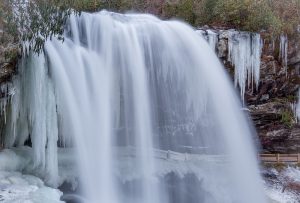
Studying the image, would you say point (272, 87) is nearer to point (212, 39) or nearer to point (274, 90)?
point (274, 90)

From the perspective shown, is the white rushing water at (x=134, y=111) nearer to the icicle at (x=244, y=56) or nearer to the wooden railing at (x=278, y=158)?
the icicle at (x=244, y=56)

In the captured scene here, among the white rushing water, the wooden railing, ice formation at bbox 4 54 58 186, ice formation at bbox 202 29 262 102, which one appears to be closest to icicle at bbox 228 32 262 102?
ice formation at bbox 202 29 262 102

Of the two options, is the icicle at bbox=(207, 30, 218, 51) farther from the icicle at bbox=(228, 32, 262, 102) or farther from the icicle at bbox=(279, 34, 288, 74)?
the icicle at bbox=(279, 34, 288, 74)

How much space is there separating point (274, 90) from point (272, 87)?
20 centimetres

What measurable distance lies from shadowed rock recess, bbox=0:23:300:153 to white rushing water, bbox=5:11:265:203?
62 cm

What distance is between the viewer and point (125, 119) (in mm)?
12898

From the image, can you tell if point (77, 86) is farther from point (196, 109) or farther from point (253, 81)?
point (253, 81)

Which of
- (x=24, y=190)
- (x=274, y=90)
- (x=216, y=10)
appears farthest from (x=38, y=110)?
(x=274, y=90)

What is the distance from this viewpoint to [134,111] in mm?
12758

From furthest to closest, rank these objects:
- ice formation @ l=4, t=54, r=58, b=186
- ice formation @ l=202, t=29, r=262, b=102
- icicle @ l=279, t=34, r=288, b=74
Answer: icicle @ l=279, t=34, r=288, b=74, ice formation @ l=202, t=29, r=262, b=102, ice formation @ l=4, t=54, r=58, b=186

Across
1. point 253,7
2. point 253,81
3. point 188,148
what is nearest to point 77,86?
point 188,148

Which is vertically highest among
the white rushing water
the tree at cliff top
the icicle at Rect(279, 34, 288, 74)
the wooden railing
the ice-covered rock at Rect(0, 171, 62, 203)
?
the tree at cliff top

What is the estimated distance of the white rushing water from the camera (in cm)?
1077

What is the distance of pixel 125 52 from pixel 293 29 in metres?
7.17
